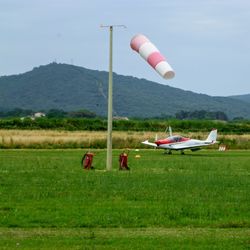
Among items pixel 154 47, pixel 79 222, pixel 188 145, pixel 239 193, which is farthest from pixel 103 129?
pixel 79 222

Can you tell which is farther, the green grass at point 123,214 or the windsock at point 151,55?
the windsock at point 151,55

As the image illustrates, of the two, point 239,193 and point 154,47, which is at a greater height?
point 154,47

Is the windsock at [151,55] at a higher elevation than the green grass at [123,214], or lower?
higher

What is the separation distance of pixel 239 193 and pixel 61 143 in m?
41.5

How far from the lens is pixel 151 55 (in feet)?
83.8

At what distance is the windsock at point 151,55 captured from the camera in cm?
2444

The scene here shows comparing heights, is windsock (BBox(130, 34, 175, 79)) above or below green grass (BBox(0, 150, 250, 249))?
above

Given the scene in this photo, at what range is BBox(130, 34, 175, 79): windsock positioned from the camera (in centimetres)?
2444

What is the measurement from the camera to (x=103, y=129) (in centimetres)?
8438

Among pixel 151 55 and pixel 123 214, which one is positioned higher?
pixel 151 55

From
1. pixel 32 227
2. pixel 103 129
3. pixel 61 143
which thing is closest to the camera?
pixel 32 227

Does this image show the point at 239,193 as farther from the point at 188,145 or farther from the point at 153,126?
the point at 153,126

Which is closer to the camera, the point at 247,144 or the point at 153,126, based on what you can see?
the point at 247,144

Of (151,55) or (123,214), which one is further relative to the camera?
(151,55)
